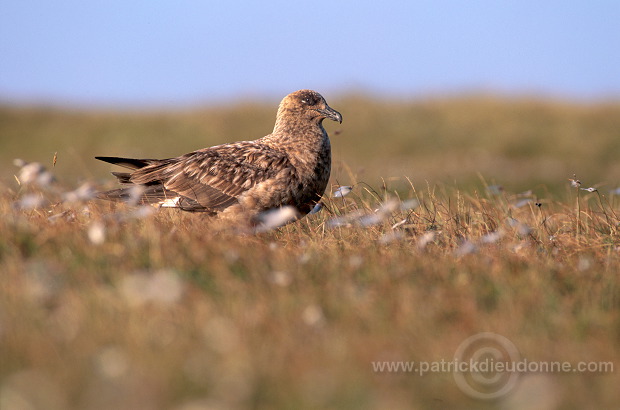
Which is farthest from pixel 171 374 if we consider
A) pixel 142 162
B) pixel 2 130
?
pixel 2 130

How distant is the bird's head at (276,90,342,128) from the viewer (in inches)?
223

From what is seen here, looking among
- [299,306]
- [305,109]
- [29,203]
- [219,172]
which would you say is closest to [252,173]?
[219,172]

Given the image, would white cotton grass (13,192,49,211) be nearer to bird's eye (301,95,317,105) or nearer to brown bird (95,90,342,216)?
brown bird (95,90,342,216)

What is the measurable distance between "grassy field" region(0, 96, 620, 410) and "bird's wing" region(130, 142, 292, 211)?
194 millimetres

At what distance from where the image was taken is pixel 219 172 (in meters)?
5.37

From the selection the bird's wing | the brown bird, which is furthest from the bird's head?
the bird's wing

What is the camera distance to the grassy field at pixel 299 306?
2.60 metres

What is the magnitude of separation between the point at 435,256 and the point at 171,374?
208cm

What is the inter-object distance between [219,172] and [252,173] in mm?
277

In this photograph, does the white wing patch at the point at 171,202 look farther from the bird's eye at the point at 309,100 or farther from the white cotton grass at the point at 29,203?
the bird's eye at the point at 309,100

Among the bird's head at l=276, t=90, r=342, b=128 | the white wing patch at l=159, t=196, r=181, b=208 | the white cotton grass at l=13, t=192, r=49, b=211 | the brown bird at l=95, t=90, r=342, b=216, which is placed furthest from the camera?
the bird's head at l=276, t=90, r=342, b=128

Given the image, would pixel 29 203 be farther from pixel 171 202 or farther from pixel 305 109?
pixel 305 109

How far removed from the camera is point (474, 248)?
430 cm

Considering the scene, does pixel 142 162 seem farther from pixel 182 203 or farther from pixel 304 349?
pixel 304 349
